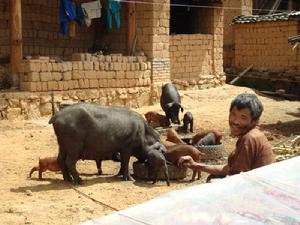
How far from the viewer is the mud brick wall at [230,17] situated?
2161cm

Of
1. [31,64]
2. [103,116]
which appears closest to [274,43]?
[31,64]

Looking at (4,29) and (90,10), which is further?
(4,29)

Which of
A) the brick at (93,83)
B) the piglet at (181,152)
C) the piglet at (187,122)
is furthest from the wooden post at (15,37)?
the piglet at (181,152)

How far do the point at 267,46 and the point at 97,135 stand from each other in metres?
13.9

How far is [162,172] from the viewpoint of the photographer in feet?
25.0

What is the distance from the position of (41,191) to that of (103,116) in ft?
4.45

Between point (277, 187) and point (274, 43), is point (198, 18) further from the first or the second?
point (277, 187)

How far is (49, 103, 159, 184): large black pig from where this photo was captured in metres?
7.16

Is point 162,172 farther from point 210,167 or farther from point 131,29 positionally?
point 131,29

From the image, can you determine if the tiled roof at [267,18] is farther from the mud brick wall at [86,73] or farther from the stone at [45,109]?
the stone at [45,109]

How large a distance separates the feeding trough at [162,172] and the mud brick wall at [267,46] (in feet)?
41.8

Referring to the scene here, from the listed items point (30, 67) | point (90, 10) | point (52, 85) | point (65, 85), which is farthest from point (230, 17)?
point (30, 67)

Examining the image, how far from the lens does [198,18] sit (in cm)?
1878

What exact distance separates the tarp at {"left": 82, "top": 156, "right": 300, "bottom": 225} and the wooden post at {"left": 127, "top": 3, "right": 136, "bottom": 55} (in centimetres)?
1297
